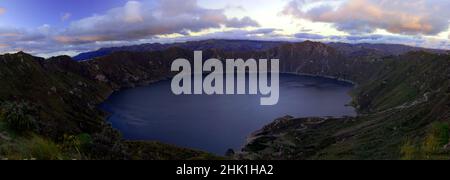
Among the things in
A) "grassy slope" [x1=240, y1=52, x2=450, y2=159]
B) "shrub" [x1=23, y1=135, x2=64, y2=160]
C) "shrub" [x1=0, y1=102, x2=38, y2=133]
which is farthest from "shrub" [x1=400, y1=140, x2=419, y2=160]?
"grassy slope" [x1=240, y1=52, x2=450, y2=159]

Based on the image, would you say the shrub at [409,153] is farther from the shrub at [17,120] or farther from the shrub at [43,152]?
the shrub at [17,120]

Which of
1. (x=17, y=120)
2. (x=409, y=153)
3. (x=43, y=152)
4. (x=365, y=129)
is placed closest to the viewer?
(x=43, y=152)

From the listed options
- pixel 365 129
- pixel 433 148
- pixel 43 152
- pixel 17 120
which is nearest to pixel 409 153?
pixel 433 148

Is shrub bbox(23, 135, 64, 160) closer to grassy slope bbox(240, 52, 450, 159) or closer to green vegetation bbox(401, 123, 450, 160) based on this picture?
green vegetation bbox(401, 123, 450, 160)

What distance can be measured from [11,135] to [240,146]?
10736 centimetres

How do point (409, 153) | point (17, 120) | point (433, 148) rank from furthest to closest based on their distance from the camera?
point (17, 120) < point (433, 148) < point (409, 153)

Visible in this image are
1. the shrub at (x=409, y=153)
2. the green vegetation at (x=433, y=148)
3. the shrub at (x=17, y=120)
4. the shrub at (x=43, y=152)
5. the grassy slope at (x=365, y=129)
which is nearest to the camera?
the shrub at (x=43, y=152)

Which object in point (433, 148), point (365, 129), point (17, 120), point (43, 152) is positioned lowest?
point (365, 129)

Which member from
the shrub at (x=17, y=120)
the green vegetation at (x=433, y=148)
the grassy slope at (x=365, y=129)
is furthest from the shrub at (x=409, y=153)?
the grassy slope at (x=365, y=129)

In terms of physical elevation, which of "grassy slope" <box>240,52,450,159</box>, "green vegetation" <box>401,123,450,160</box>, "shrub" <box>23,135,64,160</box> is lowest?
"grassy slope" <box>240,52,450,159</box>

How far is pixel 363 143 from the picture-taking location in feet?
294

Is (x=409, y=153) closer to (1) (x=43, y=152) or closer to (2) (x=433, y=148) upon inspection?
(2) (x=433, y=148)

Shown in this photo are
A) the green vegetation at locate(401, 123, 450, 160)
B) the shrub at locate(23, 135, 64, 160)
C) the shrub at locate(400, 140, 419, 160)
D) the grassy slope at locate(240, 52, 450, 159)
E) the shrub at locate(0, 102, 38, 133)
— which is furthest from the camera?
the grassy slope at locate(240, 52, 450, 159)

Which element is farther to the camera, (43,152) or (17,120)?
(17,120)
